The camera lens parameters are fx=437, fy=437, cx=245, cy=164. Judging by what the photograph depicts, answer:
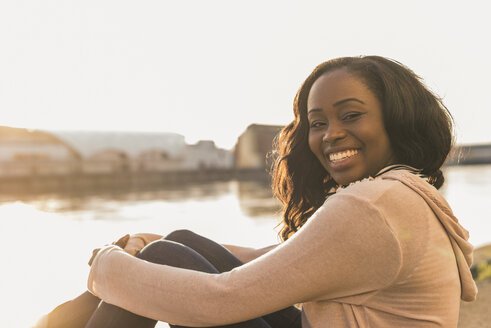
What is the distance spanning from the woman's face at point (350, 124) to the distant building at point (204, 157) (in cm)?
4089

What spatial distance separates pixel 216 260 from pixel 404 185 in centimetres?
88

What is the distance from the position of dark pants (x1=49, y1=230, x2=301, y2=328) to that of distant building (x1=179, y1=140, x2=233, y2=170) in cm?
4045

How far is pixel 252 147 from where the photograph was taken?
4688 cm

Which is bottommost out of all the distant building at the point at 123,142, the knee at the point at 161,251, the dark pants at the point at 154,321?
the distant building at the point at 123,142

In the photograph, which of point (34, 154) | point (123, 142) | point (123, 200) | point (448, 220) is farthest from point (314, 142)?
point (123, 142)

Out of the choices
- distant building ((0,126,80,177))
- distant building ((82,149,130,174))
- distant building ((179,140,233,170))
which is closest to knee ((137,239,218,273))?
distant building ((0,126,80,177))

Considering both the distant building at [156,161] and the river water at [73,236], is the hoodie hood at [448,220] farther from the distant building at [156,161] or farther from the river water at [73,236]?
the distant building at [156,161]

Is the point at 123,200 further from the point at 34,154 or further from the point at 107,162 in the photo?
the point at 107,162

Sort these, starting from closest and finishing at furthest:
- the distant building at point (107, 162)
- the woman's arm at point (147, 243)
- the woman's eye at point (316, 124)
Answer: the woman's eye at point (316, 124) < the woman's arm at point (147, 243) < the distant building at point (107, 162)

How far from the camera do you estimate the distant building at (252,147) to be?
45.6 metres

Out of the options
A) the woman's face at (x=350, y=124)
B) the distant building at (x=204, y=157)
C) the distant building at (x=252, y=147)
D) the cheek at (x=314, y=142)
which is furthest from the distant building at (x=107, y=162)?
the woman's face at (x=350, y=124)

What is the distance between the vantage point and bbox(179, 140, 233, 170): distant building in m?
42.3

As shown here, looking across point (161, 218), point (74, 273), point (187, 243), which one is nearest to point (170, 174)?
point (161, 218)

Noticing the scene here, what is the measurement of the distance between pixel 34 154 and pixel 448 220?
38766 millimetres
